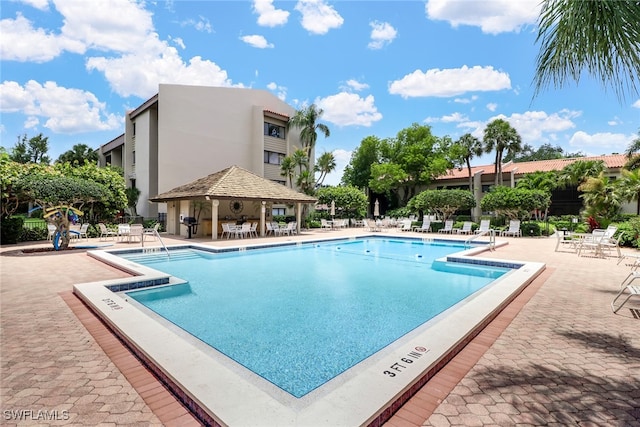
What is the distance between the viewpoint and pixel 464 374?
3551mm

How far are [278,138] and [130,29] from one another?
2044cm

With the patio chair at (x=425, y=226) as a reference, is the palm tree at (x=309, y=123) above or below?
above

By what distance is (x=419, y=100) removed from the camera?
108 ft

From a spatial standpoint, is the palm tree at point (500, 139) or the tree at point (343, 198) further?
the palm tree at point (500, 139)

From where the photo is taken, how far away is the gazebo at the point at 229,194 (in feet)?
60.5

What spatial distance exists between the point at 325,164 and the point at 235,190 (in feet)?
48.1

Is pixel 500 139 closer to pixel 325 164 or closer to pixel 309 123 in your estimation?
pixel 325 164

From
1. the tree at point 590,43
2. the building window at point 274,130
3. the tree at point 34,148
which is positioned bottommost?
the tree at point 590,43

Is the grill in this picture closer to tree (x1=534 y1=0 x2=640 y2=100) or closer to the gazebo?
the gazebo

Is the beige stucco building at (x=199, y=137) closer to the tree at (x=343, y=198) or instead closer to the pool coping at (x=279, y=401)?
the tree at (x=343, y=198)

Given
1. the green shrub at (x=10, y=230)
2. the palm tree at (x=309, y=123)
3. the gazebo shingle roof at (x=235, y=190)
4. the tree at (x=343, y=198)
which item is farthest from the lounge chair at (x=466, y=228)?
the green shrub at (x=10, y=230)

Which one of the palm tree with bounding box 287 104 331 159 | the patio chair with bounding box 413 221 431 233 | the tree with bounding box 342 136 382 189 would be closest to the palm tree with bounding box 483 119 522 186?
the tree with bounding box 342 136 382 189

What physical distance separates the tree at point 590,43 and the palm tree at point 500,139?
108ft

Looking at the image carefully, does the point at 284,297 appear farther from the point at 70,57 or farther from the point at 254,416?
the point at 70,57
